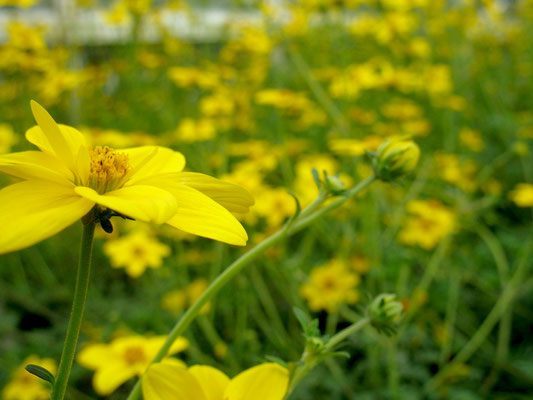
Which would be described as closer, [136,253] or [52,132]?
[52,132]

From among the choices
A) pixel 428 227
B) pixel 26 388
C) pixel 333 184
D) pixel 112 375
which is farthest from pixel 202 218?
pixel 428 227

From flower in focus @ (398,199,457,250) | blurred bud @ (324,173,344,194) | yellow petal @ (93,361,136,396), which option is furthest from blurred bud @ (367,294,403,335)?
flower in focus @ (398,199,457,250)

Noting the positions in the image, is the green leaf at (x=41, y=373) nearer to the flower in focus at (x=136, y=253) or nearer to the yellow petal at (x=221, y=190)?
the yellow petal at (x=221, y=190)

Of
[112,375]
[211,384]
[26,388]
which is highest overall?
[211,384]

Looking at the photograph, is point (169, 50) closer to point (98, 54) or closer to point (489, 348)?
point (98, 54)

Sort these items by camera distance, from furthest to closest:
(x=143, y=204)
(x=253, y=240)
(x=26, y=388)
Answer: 1. (x=253, y=240)
2. (x=26, y=388)
3. (x=143, y=204)

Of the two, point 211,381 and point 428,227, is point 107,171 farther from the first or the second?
point 428,227

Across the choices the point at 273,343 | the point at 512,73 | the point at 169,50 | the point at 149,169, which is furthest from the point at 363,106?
the point at 149,169
